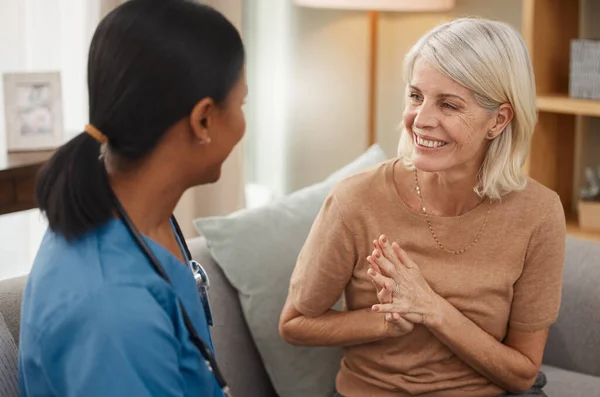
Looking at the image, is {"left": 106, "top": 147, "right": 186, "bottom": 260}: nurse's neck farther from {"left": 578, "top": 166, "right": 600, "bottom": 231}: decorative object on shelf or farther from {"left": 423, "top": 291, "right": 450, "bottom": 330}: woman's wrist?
{"left": 578, "top": 166, "right": 600, "bottom": 231}: decorative object on shelf

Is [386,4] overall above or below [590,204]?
above

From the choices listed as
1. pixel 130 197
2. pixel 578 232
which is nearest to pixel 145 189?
pixel 130 197

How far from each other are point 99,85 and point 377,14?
2.36m

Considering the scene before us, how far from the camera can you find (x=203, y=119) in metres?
1.08

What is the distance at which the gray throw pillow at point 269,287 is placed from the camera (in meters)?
1.91

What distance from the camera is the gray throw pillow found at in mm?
1911

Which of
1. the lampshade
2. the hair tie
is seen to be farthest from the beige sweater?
the lampshade

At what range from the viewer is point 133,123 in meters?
1.05

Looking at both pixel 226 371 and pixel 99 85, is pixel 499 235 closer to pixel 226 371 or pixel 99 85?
pixel 226 371

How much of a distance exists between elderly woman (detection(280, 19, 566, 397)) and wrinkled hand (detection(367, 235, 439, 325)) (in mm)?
27

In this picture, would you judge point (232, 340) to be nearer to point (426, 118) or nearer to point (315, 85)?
point (426, 118)

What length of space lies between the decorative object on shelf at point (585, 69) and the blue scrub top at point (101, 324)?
178 centimetres

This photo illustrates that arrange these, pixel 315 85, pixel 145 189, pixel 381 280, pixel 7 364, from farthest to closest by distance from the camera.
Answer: pixel 315 85, pixel 381 280, pixel 7 364, pixel 145 189

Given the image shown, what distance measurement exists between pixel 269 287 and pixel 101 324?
0.93 meters
